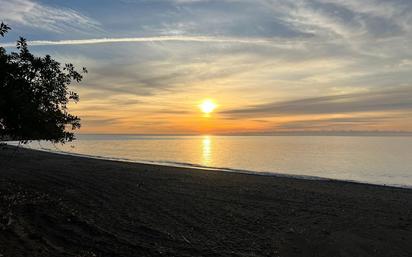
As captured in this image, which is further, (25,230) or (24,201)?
(24,201)

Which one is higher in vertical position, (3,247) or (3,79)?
(3,79)

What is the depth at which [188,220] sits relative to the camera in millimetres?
16297

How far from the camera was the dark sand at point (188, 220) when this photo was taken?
495 inches

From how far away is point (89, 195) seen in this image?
2020cm

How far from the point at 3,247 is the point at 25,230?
2081 millimetres

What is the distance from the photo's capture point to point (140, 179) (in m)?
27.9

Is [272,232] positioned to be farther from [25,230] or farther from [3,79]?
[3,79]

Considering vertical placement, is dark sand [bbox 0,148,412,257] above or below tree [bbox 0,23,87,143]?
below

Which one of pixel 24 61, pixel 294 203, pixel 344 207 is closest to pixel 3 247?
pixel 24 61

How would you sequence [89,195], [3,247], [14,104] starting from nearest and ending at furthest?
[3,247] → [14,104] → [89,195]

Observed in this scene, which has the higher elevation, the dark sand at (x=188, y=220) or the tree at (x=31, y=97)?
the tree at (x=31, y=97)

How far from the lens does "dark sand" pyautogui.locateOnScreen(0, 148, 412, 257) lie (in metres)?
12.6

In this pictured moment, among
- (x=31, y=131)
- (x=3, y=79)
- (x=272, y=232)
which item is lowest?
(x=272, y=232)

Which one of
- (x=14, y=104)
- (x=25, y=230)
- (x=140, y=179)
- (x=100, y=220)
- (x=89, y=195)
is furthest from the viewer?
(x=140, y=179)
